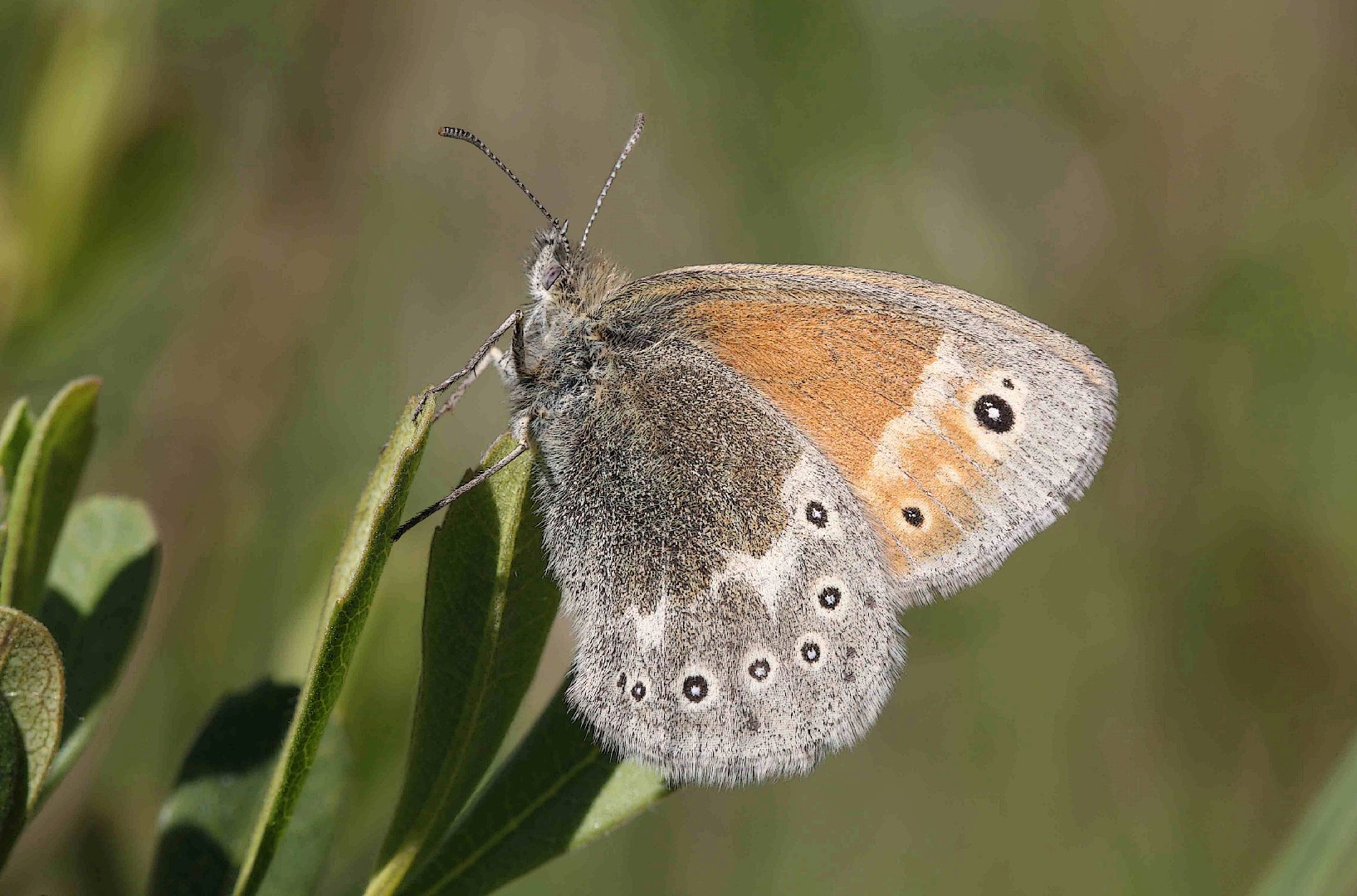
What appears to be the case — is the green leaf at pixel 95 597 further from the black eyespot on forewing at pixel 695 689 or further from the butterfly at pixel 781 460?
the black eyespot on forewing at pixel 695 689

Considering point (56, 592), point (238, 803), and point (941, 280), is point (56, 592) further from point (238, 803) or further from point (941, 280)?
point (941, 280)

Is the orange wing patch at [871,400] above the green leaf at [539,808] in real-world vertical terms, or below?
above

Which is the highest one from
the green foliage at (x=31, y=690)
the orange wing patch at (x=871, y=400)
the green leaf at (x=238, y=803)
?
the orange wing patch at (x=871, y=400)

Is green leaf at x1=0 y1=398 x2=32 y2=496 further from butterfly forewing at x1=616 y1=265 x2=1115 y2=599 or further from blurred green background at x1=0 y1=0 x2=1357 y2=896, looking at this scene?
blurred green background at x1=0 y1=0 x2=1357 y2=896

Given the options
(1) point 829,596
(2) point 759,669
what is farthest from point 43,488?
(1) point 829,596

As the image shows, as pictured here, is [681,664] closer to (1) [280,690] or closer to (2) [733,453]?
(2) [733,453]

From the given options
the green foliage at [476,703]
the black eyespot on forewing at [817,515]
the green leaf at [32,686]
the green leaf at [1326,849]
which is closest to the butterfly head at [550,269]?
the black eyespot on forewing at [817,515]
